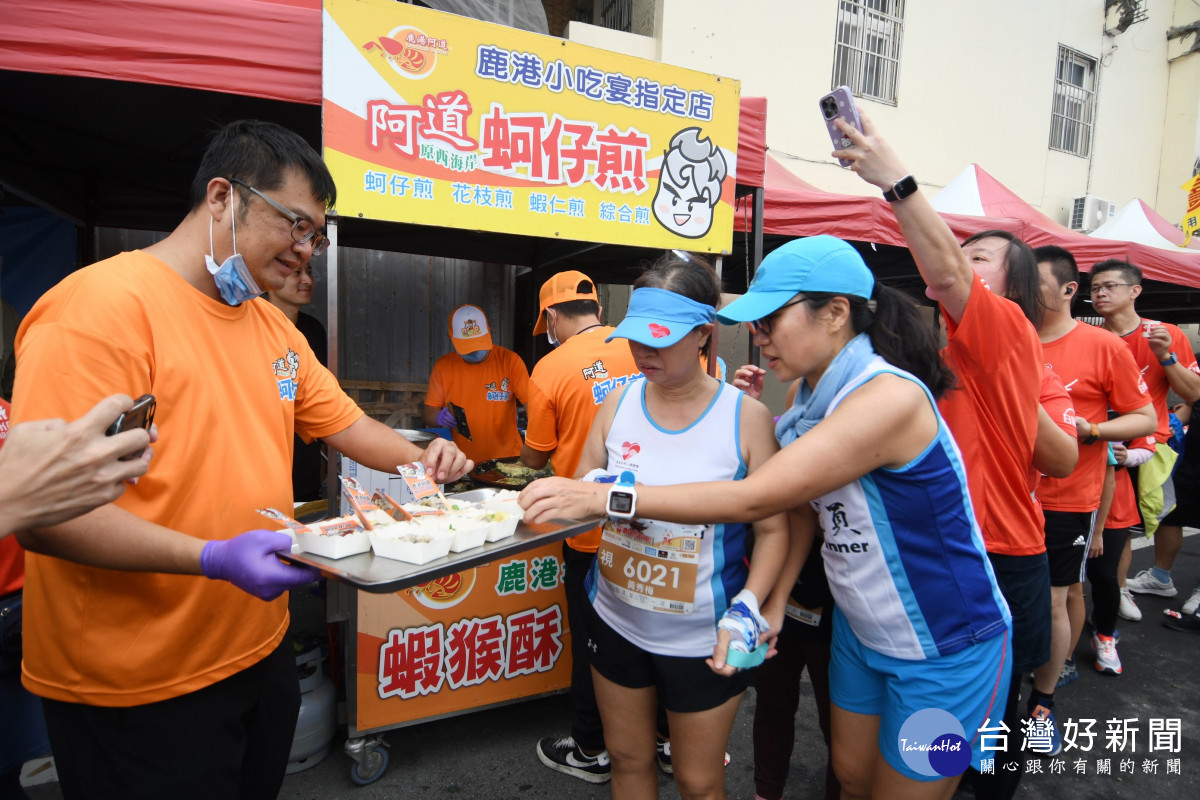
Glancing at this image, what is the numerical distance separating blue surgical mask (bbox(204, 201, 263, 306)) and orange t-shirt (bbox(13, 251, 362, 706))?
6cm

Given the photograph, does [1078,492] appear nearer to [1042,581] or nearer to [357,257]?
[1042,581]

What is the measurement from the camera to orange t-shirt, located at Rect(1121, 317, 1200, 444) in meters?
4.20

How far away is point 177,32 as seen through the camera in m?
2.64

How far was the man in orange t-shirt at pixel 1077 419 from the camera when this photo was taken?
10.3 feet

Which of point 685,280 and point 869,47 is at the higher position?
point 869,47

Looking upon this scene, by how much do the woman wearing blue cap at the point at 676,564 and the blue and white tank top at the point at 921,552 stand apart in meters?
0.28

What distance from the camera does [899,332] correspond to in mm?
1839

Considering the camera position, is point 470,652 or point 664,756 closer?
point 664,756

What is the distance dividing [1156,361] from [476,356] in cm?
470

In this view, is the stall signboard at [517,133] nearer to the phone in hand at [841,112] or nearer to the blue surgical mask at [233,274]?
the blue surgical mask at [233,274]

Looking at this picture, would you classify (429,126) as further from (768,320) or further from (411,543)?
(411,543)

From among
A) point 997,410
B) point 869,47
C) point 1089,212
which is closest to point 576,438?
point 997,410

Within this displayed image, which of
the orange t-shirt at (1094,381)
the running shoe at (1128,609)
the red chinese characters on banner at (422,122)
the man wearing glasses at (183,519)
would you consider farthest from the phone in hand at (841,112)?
the running shoe at (1128,609)

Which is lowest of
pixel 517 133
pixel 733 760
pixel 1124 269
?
pixel 733 760
